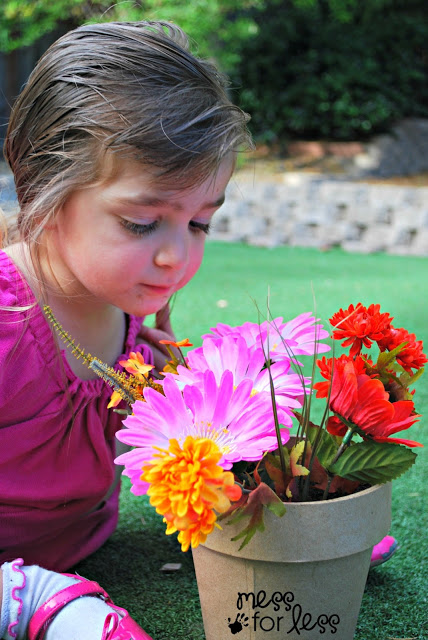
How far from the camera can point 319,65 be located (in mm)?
8562

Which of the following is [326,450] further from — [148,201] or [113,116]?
[113,116]

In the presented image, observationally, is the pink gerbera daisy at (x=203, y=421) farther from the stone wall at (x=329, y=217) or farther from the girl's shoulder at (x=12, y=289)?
the stone wall at (x=329, y=217)

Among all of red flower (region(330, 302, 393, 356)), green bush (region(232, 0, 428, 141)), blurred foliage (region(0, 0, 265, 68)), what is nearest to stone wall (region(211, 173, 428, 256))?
blurred foliage (region(0, 0, 265, 68))

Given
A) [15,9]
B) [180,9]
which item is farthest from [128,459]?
[15,9]

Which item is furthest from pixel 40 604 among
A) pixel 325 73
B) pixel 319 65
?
pixel 319 65

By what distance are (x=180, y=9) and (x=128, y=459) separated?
236 inches

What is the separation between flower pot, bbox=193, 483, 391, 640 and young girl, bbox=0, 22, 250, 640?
158 millimetres

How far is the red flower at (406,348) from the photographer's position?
105 cm

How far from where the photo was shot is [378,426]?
95cm

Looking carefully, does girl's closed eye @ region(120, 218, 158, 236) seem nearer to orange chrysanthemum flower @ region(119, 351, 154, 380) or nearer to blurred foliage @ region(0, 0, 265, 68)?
orange chrysanthemum flower @ region(119, 351, 154, 380)

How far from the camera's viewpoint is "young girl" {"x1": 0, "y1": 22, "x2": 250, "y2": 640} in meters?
1.14

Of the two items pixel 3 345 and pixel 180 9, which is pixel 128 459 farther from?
pixel 180 9

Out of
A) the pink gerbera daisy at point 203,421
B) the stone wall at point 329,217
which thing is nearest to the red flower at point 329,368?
the pink gerbera daisy at point 203,421

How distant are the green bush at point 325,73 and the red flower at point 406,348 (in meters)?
7.42
